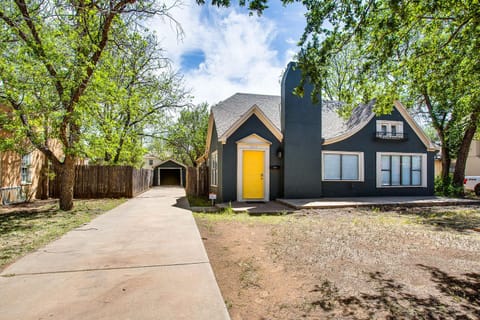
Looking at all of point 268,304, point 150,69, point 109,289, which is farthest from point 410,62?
point 150,69

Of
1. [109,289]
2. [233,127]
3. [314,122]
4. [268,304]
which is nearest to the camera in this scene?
[268,304]

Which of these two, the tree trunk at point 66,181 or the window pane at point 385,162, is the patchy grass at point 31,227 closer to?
the tree trunk at point 66,181

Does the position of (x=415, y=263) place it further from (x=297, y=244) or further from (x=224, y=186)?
(x=224, y=186)

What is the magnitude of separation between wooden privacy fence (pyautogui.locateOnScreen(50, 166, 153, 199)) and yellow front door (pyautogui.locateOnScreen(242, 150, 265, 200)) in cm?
718

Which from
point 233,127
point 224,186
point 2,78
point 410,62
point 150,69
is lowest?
point 224,186

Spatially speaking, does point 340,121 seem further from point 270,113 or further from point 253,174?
point 253,174

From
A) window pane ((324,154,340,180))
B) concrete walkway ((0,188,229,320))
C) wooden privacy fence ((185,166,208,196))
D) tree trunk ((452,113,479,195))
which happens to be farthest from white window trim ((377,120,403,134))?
concrete walkway ((0,188,229,320))

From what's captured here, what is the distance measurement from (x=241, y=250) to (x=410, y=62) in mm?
6697

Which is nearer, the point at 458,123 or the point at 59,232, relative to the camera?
the point at 59,232

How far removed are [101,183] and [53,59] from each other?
7.93 metres

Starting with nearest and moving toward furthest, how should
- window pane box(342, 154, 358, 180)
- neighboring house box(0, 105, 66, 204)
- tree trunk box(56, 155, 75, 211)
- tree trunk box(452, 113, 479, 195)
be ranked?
tree trunk box(56, 155, 75, 211) < neighboring house box(0, 105, 66, 204) < window pane box(342, 154, 358, 180) < tree trunk box(452, 113, 479, 195)

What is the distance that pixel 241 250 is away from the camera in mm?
4809

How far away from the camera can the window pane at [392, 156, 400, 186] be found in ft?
43.7

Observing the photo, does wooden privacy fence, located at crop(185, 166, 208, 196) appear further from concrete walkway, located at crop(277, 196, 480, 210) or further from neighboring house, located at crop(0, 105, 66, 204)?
neighboring house, located at crop(0, 105, 66, 204)
